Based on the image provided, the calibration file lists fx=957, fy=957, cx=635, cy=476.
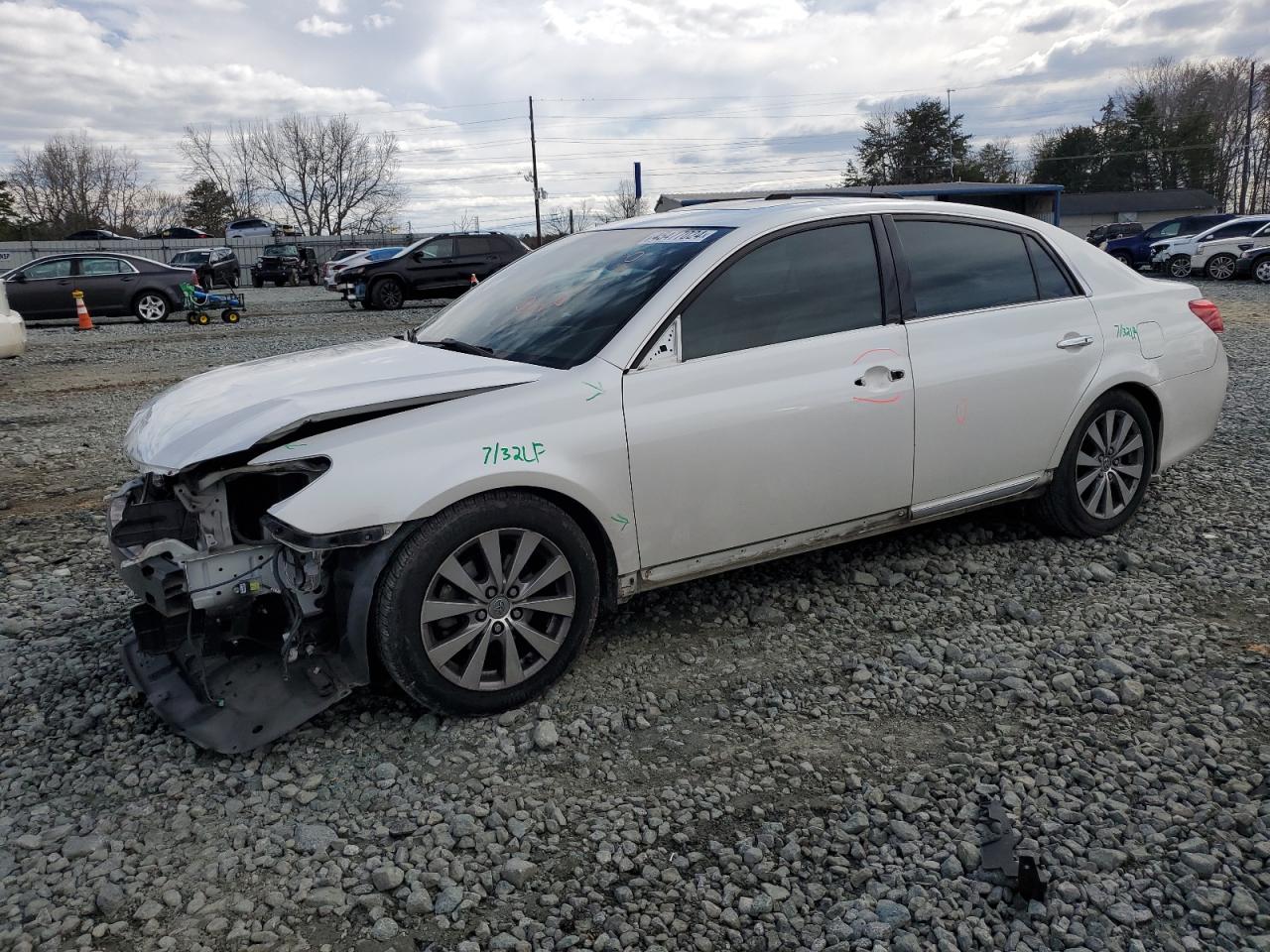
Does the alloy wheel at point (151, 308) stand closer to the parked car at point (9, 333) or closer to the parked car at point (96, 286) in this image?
the parked car at point (96, 286)

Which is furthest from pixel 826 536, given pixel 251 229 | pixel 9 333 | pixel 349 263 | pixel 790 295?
pixel 251 229

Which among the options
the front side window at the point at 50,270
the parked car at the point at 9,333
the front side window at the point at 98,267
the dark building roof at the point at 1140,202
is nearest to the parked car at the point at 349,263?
the front side window at the point at 98,267

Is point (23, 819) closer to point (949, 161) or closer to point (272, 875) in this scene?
point (272, 875)

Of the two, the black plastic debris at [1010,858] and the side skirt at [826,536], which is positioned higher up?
the side skirt at [826,536]

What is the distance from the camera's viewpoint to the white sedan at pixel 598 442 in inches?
120

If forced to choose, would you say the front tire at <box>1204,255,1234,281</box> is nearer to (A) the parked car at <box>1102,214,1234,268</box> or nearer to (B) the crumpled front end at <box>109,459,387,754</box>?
(A) the parked car at <box>1102,214,1234,268</box>

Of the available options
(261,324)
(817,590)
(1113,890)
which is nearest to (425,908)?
(1113,890)

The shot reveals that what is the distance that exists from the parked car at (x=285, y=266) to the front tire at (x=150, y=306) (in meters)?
19.9

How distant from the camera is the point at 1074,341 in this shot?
4.46 meters

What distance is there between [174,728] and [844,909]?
2.16 meters

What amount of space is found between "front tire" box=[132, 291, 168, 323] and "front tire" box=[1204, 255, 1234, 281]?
945 inches

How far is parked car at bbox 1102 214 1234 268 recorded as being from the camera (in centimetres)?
2734

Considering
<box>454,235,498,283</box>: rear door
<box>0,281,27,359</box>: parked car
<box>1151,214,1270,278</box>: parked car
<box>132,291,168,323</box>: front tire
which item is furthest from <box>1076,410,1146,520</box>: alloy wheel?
<box>1151,214,1270,278</box>: parked car

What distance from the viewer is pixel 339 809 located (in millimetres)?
2838
